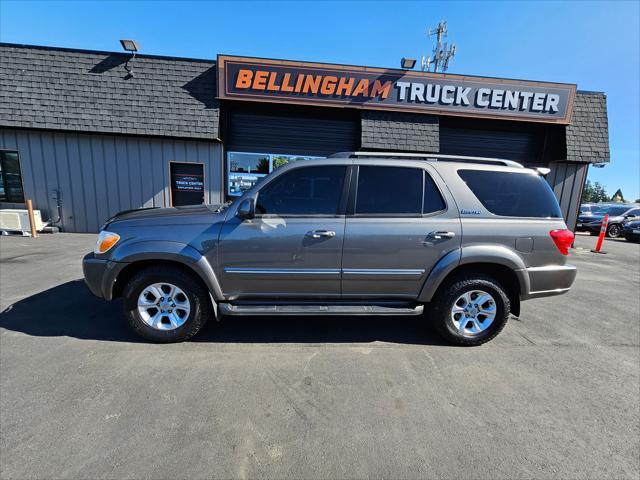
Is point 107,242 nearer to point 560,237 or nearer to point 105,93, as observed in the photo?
point 560,237

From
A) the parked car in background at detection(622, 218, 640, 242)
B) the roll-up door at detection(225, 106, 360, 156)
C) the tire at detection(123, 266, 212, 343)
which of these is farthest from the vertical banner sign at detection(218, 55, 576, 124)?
the parked car in background at detection(622, 218, 640, 242)

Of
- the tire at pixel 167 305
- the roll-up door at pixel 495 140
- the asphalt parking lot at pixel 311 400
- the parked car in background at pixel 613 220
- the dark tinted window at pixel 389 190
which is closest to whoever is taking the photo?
the asphalt parking lot at pixel 311 400

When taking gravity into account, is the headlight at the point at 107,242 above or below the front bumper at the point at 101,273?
above

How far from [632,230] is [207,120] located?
61.6ft

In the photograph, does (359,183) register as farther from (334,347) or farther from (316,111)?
(316,111)

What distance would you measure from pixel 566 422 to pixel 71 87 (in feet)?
39.9

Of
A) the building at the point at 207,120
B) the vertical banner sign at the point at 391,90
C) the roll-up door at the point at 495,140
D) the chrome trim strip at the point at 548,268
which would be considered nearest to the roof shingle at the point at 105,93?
the building at the point at 207,120

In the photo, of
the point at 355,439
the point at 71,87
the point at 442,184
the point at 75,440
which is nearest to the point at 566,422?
the point at 355,439

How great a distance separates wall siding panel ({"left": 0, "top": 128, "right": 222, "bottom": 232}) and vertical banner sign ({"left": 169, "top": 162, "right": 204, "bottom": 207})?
0.18 metres

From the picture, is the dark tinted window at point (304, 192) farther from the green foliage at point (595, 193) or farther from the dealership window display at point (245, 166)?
the green foliage at point (595, 193)

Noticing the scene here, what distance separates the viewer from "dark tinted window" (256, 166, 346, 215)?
3.09 meters

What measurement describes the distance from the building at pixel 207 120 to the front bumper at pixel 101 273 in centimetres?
648

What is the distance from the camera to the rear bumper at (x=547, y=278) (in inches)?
126

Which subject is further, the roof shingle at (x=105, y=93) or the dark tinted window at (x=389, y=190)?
the roof shingle at (x=105, y=93)
